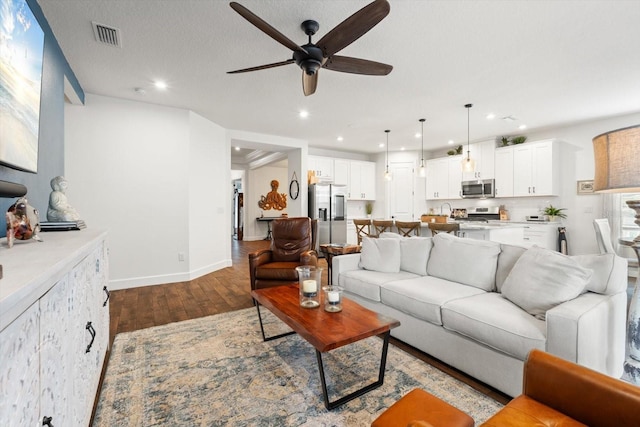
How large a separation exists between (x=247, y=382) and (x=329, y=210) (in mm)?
5126

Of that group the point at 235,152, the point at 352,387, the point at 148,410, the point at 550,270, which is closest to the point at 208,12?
the point at 148,410

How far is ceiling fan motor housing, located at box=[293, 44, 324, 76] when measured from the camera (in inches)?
85.3

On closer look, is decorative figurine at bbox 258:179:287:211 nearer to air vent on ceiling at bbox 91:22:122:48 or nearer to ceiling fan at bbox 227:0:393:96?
air vent on ceiling at bbox 91:22:122:48

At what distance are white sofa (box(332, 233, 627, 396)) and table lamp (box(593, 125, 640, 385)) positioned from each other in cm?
15

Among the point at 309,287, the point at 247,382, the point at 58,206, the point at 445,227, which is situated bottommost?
the point at 247,382

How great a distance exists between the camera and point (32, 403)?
0.74 metres

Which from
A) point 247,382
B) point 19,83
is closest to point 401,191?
point 247,382

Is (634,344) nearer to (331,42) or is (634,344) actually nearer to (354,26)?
(354,26)

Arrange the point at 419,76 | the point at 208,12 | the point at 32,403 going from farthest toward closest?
the point at 419,76, the point at 208,12, the point at 32,403

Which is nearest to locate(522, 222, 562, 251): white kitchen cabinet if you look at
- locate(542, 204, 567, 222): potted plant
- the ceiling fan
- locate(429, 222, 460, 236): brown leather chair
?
locate(542, 204, 567, 222): potted plant

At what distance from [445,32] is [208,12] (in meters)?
1.95

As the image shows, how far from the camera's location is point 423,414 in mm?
1103

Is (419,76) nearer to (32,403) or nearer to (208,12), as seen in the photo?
(208,12)

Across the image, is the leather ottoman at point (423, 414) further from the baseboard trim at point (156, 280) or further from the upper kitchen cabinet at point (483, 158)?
the upper kitchen cabinet at point (483, 158)
